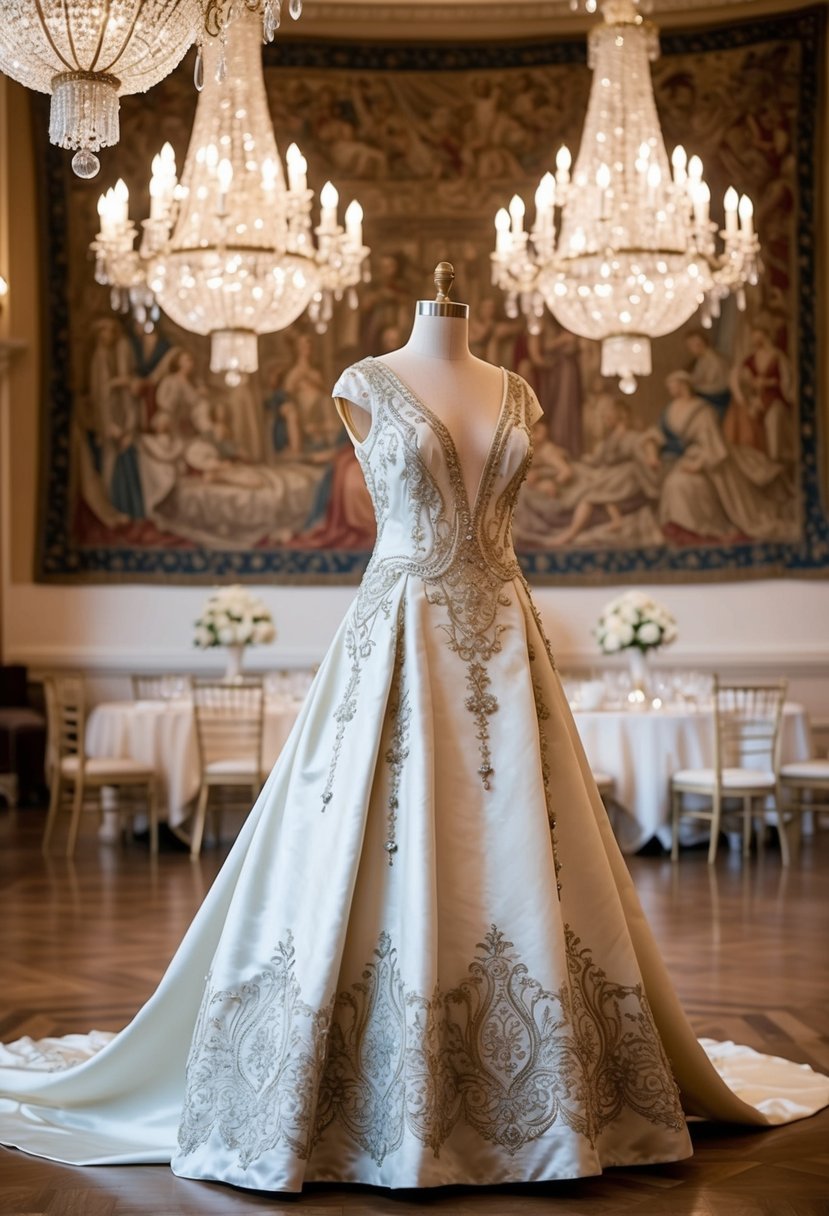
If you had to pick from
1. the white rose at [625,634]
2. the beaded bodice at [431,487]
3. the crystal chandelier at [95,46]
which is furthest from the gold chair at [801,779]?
the crystal chandelier at [95,46]

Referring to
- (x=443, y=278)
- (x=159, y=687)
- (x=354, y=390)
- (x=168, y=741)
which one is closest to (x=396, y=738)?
(x=354, y=390)

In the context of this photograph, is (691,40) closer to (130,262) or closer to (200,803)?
(130,262)

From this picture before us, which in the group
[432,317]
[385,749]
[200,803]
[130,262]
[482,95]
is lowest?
[200,803]

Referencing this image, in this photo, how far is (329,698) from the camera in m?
3.63

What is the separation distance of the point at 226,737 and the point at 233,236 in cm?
266

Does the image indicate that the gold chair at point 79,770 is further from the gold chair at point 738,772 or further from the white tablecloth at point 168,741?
the gold chair at point 738,772

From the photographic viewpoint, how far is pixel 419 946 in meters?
3.24

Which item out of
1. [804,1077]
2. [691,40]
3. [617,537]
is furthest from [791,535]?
[804,1077]

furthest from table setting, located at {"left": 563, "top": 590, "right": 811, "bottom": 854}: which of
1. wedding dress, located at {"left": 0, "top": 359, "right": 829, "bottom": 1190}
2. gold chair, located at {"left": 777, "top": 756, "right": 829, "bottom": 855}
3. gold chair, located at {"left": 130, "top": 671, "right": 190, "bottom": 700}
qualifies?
wedding dress, located at {"left": 0, "top": 359, "right": 829, "bottom": 1190}

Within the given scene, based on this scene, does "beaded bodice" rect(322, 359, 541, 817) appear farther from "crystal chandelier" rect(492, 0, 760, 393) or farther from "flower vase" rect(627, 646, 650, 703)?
"flower vase" rect(627, 646, 650, 703)

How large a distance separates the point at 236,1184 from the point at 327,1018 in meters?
0.39

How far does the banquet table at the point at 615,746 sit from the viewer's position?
8594 millimetres

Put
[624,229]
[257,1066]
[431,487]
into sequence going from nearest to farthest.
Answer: [257,1066] → [431,487] → [624,229]

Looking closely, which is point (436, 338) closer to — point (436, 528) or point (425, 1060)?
point (436, 528)
